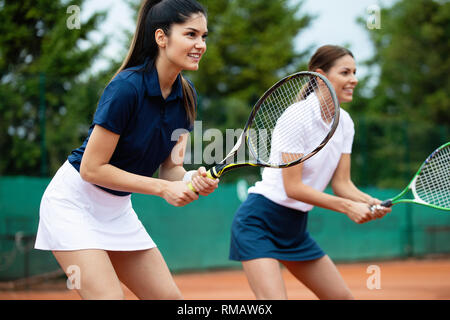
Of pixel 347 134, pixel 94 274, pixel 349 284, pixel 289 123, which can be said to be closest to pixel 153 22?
pixel 289 123

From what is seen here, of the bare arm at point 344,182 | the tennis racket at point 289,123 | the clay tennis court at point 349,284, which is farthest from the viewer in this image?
the clay tennis court at point 349,284

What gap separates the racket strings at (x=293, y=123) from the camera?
2908mm

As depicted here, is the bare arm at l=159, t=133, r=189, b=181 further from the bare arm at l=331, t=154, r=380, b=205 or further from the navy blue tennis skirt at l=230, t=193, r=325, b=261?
the bare arm at l=331, t=154, r=380, b=205

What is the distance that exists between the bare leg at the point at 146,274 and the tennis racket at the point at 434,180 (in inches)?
61.9

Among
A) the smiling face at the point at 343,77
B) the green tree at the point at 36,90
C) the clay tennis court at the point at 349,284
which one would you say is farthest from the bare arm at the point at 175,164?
the green tree at the point at 36,90

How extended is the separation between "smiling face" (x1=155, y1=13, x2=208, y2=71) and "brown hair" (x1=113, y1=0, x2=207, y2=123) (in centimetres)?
2

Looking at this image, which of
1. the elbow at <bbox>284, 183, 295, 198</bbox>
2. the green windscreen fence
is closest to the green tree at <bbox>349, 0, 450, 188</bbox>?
the green windscreen fence

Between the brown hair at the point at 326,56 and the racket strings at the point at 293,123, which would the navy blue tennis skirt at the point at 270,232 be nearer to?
the racket strings at the point at 293,123

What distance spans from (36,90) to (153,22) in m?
6.13

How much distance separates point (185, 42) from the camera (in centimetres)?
237

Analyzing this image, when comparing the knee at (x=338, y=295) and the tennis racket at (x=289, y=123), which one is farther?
the knee at (x=338, y=295)

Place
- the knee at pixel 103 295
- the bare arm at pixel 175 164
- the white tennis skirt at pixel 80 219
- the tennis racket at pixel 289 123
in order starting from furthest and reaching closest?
1. the tennis racket at pixel 289 123
2. the bare arm at pixel 175 164
3. the white tennis skirt at pixel 80 219
4. the knee at pixel 103 295

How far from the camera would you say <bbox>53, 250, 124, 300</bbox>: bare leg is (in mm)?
2164

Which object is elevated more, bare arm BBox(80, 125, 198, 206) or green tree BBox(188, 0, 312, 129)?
green tree BBox(188, 0, 312, 129)
